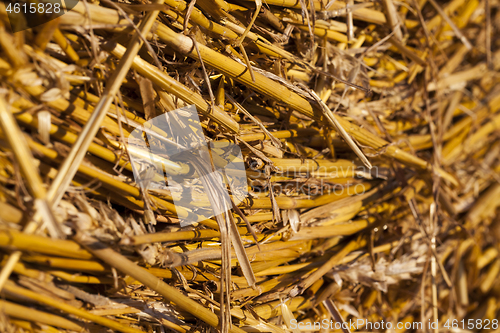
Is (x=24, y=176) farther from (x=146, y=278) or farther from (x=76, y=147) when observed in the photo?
(x=146, y=278)

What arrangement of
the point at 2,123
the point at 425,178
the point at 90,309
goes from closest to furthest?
1. the point at 2,123
2. the point at 90,309
3. the point at 425,178

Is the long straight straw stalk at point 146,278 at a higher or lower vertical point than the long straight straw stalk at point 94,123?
lower

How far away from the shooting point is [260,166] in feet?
2.26

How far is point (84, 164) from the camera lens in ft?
1.80

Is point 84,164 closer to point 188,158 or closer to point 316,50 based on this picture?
point 188,158

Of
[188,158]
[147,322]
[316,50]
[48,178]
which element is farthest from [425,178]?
[48,178]

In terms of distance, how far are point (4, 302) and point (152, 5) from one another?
1.73ft

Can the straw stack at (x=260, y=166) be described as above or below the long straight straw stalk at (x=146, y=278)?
above

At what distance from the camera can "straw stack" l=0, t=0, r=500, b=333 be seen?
1.69 feet

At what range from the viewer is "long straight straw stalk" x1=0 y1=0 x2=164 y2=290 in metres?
0.47

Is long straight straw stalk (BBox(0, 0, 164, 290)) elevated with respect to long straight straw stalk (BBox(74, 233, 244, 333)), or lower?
elevated

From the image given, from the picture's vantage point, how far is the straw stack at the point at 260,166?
516 millimetres

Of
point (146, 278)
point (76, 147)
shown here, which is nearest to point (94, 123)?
→ point (76, 147)

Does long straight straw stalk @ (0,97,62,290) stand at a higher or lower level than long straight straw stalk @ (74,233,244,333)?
higher
